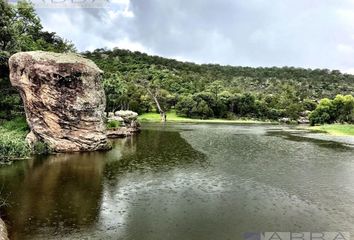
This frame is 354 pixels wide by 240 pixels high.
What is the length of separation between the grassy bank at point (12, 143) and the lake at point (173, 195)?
6.66 feet

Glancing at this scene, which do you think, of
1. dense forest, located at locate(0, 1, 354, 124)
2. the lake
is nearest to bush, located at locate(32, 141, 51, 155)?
the lake

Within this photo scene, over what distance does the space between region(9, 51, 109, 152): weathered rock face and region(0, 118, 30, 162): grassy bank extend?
181 cm

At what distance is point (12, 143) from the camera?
3459cm

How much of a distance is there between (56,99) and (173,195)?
21.9m

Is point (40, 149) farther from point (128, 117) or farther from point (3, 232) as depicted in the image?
point (128, 117)

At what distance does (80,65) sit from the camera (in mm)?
40938

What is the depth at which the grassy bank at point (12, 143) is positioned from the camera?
33.5 metres

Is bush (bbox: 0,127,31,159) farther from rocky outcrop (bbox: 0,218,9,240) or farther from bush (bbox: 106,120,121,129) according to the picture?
bush (bbox: 106,120,121,129)

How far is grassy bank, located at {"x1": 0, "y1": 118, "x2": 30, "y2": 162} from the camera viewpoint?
33469mm

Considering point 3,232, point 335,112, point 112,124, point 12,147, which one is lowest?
point 3,232

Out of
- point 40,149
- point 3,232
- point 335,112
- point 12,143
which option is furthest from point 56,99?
point 335,112

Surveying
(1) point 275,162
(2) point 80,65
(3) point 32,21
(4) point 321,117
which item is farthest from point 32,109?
→ (4) point 321,117

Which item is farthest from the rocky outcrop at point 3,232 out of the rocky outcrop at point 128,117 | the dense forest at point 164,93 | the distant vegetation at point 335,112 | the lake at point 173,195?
the distant vegetation at point 335,112

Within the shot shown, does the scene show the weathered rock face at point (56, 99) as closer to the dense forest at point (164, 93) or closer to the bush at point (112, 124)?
the dense forest at point (164, 93)
